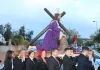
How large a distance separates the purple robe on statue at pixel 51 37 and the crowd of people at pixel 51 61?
1.05m

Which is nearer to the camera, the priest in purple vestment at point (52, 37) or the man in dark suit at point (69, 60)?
the man in dark suit at point (69, 60)

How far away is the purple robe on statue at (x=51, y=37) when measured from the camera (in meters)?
13.4

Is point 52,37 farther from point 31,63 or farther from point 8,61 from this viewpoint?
point 8,61

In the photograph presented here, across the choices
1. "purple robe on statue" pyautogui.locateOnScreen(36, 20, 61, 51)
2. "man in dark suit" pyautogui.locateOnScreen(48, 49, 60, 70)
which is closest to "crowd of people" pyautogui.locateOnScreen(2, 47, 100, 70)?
"man in dark suit" pyautogui.locateOnScreen(48, 49, 60, 70)

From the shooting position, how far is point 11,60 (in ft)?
38.6

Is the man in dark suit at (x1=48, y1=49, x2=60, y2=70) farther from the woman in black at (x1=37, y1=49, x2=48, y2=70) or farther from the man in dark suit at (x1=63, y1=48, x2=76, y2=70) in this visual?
the woman in black at (x1=37, y1=49, x2=48, y2=70)

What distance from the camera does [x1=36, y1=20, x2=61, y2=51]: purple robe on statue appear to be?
1336cm

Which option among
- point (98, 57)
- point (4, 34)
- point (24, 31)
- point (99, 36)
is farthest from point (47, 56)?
point (24, 31)

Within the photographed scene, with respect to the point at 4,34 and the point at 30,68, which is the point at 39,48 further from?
the point at 4,34

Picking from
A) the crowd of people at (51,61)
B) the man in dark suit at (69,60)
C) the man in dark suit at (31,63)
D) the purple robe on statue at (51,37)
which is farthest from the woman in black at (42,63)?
the purple robe on statue at (51,37)

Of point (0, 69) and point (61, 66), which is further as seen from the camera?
point (0, 69)

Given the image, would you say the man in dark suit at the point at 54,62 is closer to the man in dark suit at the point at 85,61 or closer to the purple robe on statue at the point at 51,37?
the man in dark suit at the point at 85,61

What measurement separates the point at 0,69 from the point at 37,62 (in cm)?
154

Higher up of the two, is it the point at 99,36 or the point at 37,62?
the point at 99,36
